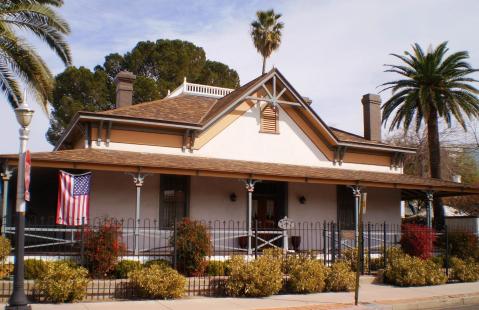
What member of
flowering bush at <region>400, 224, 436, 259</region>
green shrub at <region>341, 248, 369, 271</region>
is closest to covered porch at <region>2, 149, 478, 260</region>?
green shrub at <region>341, 248, 369, 271</region>

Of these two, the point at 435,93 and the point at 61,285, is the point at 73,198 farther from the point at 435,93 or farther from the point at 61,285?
the point at 435,93

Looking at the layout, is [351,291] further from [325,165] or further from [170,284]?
[325,165]

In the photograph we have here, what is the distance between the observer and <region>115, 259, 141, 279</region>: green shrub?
1364 cm

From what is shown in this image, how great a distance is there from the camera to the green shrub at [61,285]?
36.5ft

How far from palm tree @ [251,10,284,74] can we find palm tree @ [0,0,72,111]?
19.5 meters

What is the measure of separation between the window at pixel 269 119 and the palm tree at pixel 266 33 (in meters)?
13.7

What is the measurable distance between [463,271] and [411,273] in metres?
2.48

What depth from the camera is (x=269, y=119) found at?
21.3 metres

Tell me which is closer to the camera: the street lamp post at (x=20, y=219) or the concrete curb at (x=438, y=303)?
the street lamp post at (x=20, y=219)

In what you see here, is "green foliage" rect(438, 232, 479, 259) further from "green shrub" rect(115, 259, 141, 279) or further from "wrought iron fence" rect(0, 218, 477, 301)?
"green shrub" rect(115, 259, 141, 279)

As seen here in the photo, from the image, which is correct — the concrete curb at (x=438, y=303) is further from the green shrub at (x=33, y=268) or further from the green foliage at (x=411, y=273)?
the green shrub at (x=33, y=268)

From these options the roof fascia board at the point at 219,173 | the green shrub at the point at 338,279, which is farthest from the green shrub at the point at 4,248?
the green shrub at the point at 338,279

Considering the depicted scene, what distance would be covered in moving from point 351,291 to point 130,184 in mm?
8144

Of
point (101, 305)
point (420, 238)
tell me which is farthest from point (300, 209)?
point (101, 305)
